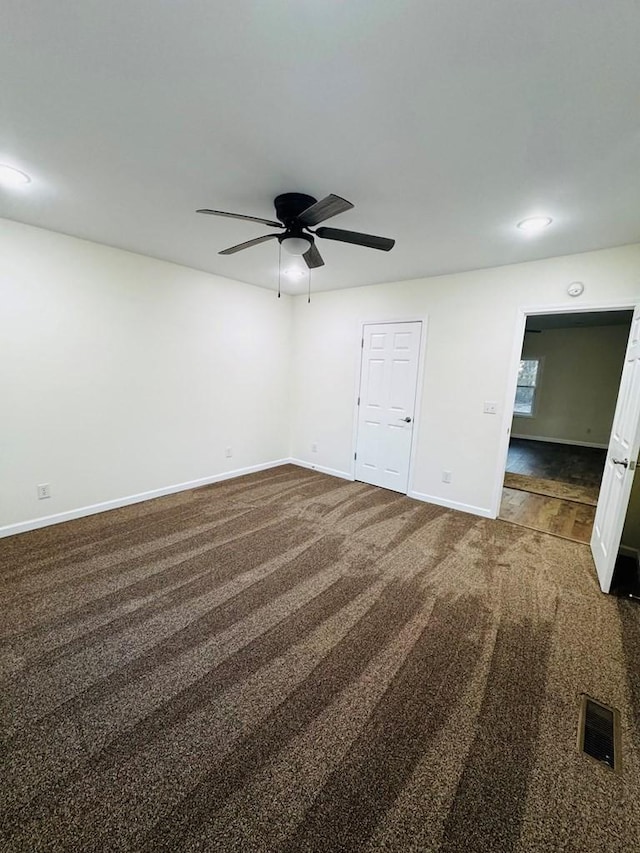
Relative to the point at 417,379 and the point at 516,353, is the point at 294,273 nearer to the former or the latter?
the point at 417,379

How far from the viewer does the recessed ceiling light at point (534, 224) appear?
2.25 m

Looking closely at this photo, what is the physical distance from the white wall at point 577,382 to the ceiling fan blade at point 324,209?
7.80 metres

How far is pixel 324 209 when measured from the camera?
1.74 metres

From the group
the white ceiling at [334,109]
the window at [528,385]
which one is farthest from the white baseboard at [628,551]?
the window at [528,385]

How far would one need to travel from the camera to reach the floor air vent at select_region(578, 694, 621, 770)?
4.42ft

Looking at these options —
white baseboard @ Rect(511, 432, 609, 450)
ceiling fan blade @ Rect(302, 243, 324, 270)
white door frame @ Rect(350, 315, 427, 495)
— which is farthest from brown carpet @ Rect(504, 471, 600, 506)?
ceiling fan blade @ Rect(302, 243, 324, 270)

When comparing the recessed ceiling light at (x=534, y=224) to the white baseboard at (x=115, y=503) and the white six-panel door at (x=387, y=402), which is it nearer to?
the white six-panel door at (x=387, y=402)

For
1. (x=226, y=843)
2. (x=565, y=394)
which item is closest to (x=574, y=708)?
(x=226, y=843)

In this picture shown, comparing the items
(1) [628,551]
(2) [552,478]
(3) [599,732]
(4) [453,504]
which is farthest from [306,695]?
(2) [552,478]

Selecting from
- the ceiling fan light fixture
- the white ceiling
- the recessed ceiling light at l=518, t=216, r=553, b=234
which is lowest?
the ceiling fan light fixture

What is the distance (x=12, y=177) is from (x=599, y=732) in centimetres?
413

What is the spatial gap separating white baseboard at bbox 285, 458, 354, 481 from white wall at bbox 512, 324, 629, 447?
5.92m

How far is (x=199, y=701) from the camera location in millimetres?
1512

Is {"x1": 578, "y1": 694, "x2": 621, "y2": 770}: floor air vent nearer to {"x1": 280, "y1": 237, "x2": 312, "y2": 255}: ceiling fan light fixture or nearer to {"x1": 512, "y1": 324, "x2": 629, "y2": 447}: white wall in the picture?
{"x1": 280, "y1": 237, "x2": 312, "y2": 255}: ceiling fan light fixture
